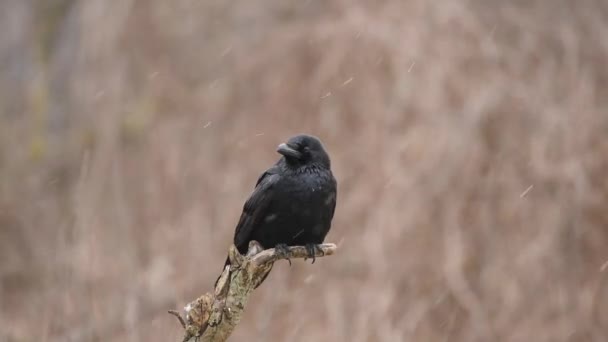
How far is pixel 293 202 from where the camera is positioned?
3.53 metres

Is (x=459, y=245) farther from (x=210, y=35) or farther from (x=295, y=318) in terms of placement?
(x=210, y=35)

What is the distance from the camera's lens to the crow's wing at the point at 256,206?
356cm

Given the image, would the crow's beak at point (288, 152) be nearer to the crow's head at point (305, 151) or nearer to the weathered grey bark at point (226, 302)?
the crow's head at point (305, 151)

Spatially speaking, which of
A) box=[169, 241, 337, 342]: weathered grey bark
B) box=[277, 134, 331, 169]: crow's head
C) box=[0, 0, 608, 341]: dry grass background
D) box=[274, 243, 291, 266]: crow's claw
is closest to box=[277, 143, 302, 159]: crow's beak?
box=[277, 134, 331, 169]: crow's head

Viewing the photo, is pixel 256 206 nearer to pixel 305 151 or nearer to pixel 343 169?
pixel 305 151

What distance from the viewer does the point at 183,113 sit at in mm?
9266

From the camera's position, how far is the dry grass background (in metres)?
7.32

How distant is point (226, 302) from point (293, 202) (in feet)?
2.74

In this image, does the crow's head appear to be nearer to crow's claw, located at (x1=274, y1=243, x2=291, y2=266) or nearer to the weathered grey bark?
crow's claw, located at (x1=274, y1=243, x2=291, y2=266)

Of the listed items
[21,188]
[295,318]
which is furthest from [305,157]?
[21,188]

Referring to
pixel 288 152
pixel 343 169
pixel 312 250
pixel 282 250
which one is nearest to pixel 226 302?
pixel 282 250

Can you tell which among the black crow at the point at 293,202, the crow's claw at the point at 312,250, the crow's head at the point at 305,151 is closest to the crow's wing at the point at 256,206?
the black crow at the point at 293,202

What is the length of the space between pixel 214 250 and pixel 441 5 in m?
3.33

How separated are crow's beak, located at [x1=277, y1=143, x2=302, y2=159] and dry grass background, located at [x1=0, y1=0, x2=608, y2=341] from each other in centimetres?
347
